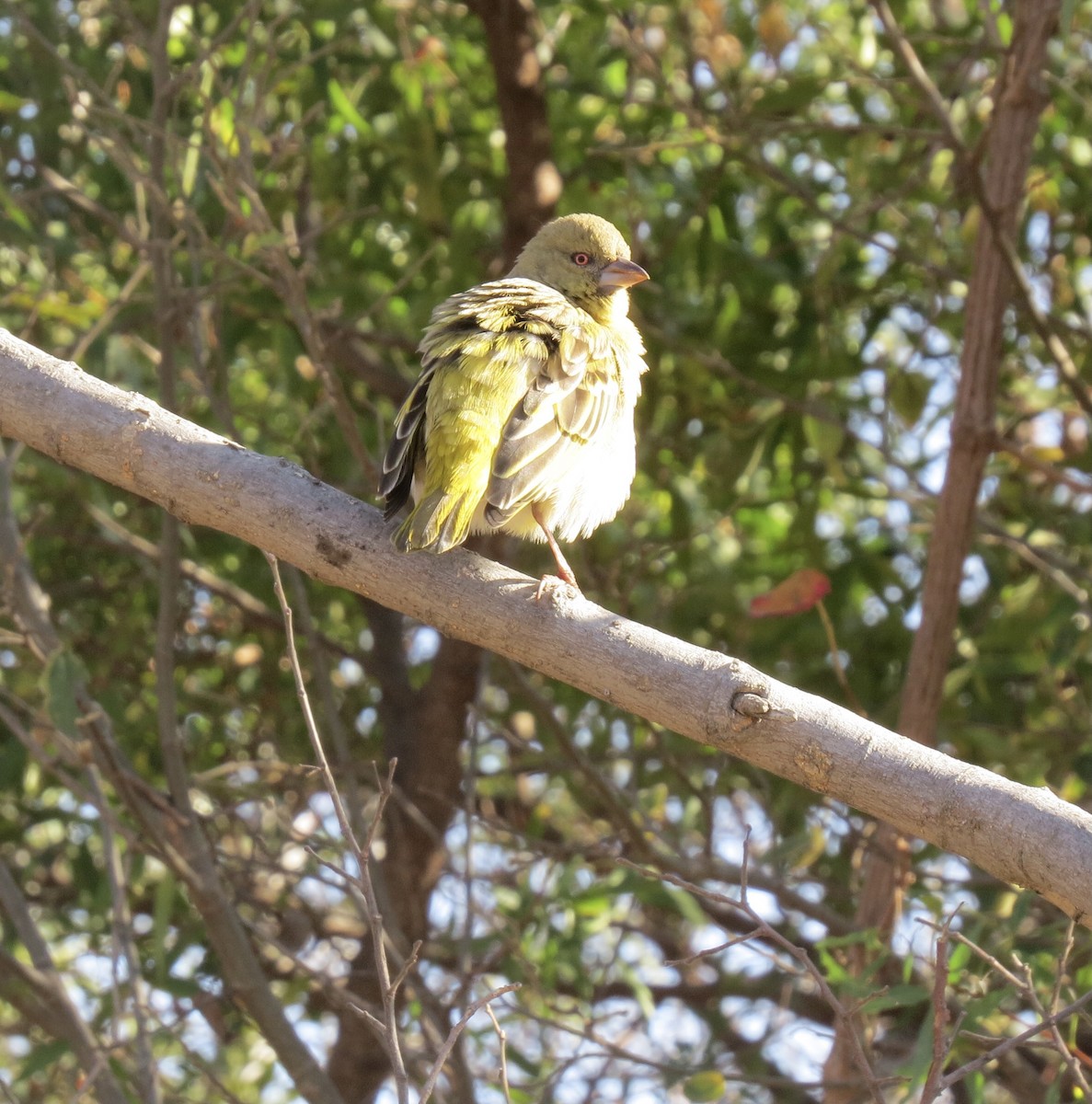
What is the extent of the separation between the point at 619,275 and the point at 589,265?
0.15 m

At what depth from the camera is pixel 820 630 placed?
5.50 meters

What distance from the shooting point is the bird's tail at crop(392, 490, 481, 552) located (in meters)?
2.99

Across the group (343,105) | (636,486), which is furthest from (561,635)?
(636,486)

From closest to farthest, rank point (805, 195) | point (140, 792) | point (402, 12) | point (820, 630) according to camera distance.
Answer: point (140, 792) < point (805, 195) < point (820, 630) < point (402, 12)

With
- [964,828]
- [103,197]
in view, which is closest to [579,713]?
[103,197]

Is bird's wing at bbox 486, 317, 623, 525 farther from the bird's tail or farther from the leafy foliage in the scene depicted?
the leafy foliage

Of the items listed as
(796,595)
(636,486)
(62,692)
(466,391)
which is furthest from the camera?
(636,486)

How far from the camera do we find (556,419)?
3.79m

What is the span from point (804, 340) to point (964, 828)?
3.64 m

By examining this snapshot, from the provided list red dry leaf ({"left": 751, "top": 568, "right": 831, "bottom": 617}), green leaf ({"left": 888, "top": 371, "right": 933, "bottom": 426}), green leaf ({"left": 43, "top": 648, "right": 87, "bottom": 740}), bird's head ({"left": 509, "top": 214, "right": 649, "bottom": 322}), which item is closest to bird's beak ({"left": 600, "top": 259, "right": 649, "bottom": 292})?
bird's head ({"left": 509, "top": 214, "right": 649, "bottom": 322})

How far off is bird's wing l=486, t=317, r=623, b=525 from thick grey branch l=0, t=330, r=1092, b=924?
592 millimetres

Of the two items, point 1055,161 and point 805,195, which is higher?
point 1055,161

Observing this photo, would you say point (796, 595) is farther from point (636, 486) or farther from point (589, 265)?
point (636, 486)

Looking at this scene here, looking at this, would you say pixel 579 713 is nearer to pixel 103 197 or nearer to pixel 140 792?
pixel 140 792
